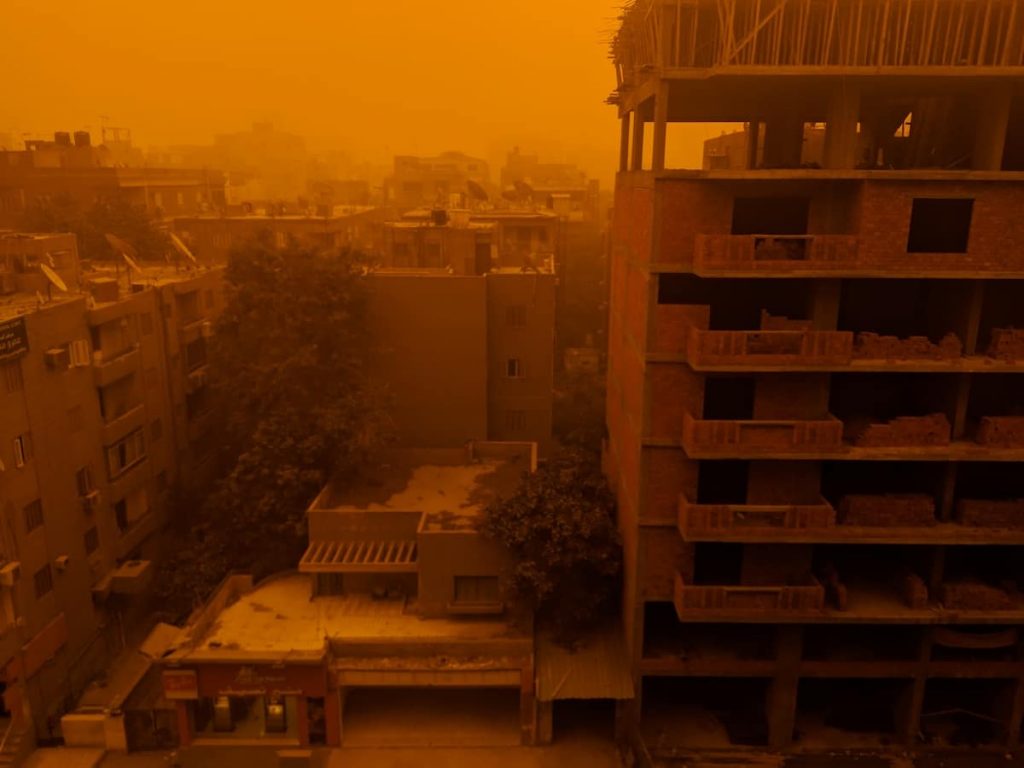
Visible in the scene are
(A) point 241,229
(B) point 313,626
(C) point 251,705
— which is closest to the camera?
(B) point 313,626

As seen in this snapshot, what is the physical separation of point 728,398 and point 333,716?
15148 millimetres

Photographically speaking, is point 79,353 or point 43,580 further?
point 79,353

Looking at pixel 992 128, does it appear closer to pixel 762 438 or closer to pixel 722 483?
pixel 762 438

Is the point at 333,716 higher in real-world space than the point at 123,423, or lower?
lower

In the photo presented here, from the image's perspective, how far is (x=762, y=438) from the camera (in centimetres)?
2139

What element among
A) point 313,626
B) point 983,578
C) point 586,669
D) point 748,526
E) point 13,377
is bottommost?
point 586,669

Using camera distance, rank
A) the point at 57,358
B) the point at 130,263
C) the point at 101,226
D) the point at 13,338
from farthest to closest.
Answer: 1. the point at 101,226
2. the point at 130,263
3. the point at 57,358
4. the point at 13,338

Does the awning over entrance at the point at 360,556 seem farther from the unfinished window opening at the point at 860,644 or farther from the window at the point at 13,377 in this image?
the unfinished window opening at the point at 860,644

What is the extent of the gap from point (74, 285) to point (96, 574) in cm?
1262

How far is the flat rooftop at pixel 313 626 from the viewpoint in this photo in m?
24.5

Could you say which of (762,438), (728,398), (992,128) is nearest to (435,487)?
(728,398)

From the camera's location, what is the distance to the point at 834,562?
25328 mm

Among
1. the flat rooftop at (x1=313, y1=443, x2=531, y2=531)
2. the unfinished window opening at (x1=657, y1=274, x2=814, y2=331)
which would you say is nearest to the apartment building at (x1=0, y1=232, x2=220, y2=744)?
the flat rooftop at (x1=313, y1=443, x2=531, y2=531)

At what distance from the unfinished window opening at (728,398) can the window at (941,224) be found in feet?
19.5
